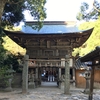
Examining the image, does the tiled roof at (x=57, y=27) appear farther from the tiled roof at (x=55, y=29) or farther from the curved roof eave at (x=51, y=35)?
the curved roof eave at (x=51, y=35)

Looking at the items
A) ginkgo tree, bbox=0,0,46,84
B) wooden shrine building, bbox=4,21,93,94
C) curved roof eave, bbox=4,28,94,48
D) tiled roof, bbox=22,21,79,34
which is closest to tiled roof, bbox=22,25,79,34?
tiled roof, bbox=22,21,79,34

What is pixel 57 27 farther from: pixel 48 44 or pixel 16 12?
pixel 16 12

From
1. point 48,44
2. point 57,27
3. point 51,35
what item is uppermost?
point 57,27

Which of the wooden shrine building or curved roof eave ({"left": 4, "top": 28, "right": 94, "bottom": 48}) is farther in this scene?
the wooden shrine building

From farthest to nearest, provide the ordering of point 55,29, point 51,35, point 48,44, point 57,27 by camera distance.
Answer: point 57,27 → point 55,29 → point 48,44 → point 51,35

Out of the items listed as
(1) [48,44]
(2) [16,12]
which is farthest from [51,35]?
(2) [16,12]

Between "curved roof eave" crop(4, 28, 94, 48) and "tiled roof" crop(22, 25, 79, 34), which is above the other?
"tiled roof" crop(22, 25, 79, 34)

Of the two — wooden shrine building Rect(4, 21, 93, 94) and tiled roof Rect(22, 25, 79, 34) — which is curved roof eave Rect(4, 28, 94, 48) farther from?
tiled roof Rect(22, 25, 79, 34)

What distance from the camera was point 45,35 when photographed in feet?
59.7

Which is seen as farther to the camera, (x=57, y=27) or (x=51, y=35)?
(x=57, y=27)

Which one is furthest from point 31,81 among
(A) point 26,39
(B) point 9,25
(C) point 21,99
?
(C) point 21,99

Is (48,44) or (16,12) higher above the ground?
(16,12)

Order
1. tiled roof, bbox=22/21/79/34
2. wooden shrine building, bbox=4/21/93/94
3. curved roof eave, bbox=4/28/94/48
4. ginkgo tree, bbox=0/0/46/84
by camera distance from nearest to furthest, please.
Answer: ginkgo tree, bbox=0/0/46/84
curved roof eave, bbox=4/28/94/48
wooden shrine building, bbox=4/21/93/94
tiled roof, bbox=22/21/79/34

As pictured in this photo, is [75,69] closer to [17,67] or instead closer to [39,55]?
[39,55]
